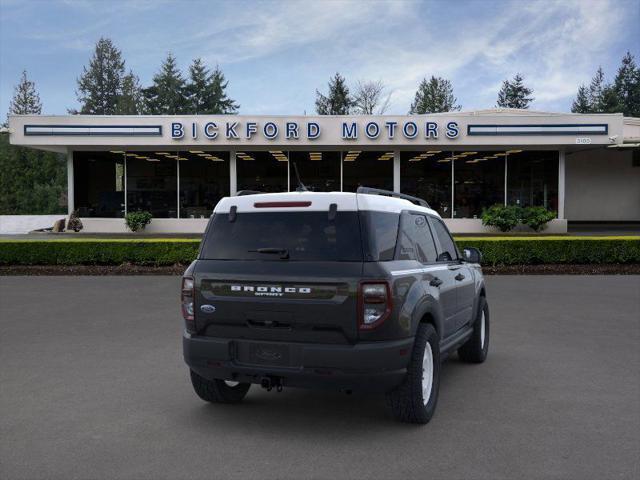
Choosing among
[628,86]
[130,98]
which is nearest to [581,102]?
[628,86]

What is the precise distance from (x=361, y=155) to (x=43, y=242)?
1526 centimetres

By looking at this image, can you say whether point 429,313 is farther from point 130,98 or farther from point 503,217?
point 130,98

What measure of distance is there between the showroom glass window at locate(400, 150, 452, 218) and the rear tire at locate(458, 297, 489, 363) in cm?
2110

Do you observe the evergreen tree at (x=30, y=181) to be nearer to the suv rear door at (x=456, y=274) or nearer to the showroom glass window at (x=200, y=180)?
Result: the showroom glass window at (x=200, y=180)

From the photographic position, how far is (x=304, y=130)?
84.9 feet

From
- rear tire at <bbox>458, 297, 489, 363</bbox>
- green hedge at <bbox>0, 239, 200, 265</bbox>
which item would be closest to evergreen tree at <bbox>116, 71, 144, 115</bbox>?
green hedge at <bbox>0, 239, 200, 265</bbox>

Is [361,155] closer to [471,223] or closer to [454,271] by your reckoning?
[471,223]

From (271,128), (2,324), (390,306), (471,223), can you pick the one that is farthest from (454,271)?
(471,223)

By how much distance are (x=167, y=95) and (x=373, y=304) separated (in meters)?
73.1

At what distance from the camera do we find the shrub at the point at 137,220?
2675 cm

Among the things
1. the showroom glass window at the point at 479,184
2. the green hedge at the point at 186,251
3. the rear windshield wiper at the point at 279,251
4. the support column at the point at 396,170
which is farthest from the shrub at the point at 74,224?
the rear windshield wiper at the point at 279,251

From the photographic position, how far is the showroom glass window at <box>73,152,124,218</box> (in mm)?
28031

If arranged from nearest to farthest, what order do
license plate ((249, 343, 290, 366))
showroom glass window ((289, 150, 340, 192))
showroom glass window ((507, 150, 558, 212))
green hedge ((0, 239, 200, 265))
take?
license plate ((249, 343, 290, 366)), green hedge ((0, 239, 200, 265)), showroom glass window ((507, 150, 558, 212)), showroom glass window ((289, 150, 340, 192))

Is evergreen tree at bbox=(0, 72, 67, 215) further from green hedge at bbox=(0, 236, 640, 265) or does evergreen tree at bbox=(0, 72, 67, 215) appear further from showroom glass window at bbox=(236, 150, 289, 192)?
green hedge at bbox=(0, 236, 640, 265)
